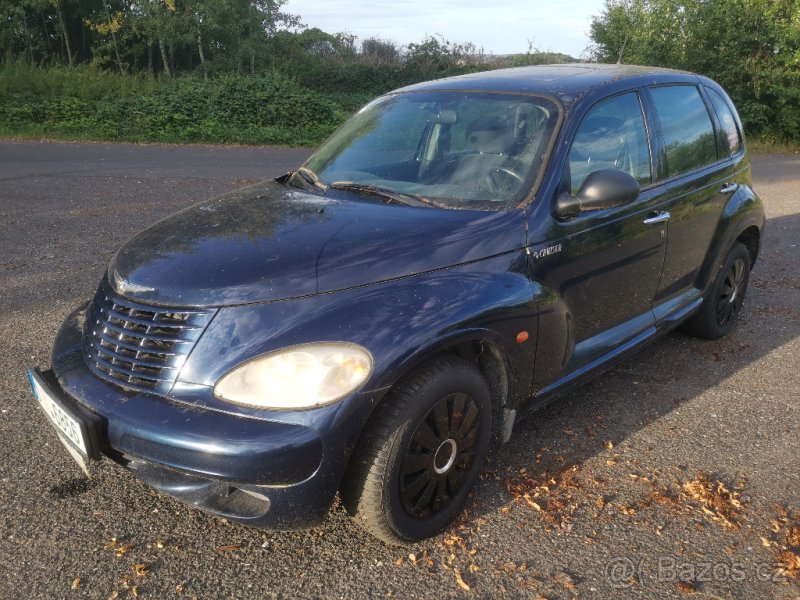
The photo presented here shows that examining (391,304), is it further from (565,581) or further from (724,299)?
(724,299)

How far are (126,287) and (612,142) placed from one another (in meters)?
2.52

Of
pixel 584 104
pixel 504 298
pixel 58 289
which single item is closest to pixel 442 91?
pixel 584 104

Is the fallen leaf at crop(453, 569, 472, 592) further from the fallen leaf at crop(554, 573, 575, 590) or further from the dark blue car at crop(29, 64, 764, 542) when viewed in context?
the fallen leaf at crop(554, 573, 575, 590)

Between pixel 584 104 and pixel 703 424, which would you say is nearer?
pixel 584 104

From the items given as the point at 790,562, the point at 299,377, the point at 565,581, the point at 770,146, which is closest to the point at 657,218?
the point at 790,562

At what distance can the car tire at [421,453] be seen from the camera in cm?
258

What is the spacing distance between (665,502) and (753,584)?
55 cm

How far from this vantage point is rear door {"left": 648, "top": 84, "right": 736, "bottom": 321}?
4.16 metres

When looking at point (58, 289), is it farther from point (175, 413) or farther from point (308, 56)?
point (308, 56)

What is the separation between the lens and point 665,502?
10.4 ft

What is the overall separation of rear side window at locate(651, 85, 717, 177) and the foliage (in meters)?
16.4

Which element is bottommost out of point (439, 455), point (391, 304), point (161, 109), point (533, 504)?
point (161, 109)

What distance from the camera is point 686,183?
4258 mm

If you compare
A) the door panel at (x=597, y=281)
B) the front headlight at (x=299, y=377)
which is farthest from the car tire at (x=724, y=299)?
the front headlight at (x=299, y=377)
